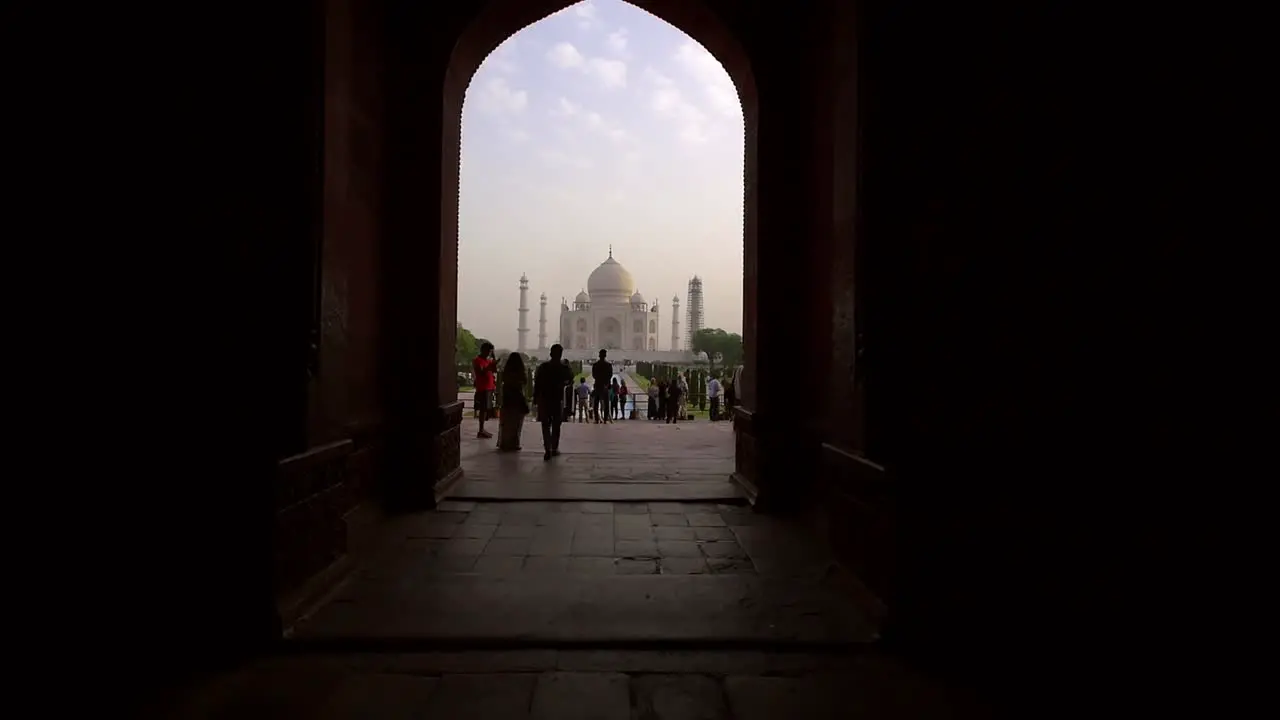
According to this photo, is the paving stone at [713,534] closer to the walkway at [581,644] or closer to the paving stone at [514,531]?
the walkway at [581,644]

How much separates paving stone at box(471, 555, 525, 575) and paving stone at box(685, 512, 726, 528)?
1.09 m

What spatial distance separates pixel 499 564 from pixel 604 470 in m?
2.67

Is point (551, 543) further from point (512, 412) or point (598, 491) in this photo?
point (512, 412)

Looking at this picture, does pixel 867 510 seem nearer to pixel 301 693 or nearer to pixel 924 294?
pixel 924 294

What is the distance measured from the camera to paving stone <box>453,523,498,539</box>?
Result: 11.8 feet

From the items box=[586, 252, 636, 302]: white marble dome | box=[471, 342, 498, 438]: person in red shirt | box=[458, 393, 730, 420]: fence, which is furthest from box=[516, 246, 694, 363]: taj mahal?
box=[471, 342, 498, 438]: person in red shirt

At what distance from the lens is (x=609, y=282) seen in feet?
211

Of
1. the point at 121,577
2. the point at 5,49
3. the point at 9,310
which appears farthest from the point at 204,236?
the point at 121,577

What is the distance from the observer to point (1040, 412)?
2.20 metres

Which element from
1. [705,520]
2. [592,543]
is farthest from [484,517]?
[705,520]

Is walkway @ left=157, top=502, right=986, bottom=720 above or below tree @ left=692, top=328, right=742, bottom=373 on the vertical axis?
below

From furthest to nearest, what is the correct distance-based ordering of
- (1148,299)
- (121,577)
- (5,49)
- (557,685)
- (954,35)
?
(954,35) → (121,577) → (5,49) → (557,685) → (1148,299)

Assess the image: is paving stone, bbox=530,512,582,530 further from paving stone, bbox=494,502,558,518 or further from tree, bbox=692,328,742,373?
tree, bbox=692,328,742,373

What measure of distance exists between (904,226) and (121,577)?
2.86m
